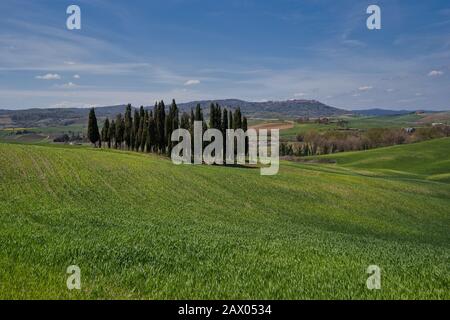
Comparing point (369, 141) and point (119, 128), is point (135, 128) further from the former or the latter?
point (369, 141)

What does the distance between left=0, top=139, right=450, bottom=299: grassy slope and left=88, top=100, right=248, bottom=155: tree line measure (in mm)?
38913

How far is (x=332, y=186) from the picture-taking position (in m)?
55.2

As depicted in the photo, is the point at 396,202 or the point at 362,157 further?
the point at 362,157

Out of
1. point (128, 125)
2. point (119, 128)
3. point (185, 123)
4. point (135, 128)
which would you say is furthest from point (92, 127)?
point (185, 123)

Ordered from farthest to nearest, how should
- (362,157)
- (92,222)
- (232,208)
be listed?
(362,157), (232,208), (92,222)

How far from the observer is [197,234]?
1939 cm

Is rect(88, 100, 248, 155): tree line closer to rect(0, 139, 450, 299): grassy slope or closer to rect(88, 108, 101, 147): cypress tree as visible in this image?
rect(88, 108, 101, 147): cypress tree

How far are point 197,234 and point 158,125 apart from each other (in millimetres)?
76626

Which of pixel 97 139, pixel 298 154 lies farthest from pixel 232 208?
pixel 298 154

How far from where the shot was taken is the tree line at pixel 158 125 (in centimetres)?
9256

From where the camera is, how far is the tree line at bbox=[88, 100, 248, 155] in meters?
92.6

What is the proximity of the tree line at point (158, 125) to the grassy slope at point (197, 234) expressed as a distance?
38.9 metres
